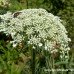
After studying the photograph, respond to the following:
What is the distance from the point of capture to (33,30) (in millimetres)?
3188

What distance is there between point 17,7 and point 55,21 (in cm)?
489

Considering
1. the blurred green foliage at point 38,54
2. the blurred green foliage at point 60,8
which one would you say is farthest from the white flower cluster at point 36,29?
the blurred green foliage at point 60,8

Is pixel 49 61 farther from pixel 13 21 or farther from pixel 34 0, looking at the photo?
pixel 34 0

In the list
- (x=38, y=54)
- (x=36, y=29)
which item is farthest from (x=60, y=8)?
(x=36, y=29)

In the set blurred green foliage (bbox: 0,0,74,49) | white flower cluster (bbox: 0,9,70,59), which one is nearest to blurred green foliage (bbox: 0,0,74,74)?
blurred green foliage (bbox: 0,0,74,49)

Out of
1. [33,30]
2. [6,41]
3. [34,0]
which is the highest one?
[34,0]

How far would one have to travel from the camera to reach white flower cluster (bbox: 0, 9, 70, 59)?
10.4 ft

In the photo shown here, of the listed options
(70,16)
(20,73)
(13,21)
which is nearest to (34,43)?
(13,21)

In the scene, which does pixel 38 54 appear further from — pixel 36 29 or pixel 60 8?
pixel 36 29

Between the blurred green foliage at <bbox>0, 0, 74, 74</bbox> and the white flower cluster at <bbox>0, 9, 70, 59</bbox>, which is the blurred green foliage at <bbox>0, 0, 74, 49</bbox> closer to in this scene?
the blurred green foliage at <bbox>0, 0, 74, 74</bbox>

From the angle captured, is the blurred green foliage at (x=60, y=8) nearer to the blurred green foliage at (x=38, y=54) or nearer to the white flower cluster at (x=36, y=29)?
the blurred green foliage at (x=38, y=54)

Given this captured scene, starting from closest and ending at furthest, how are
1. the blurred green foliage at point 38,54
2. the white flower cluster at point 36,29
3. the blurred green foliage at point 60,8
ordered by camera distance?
the white flower cluster at point 36,29 < the blurred green foliage at point 38,54 < the blurred green foliage at point 60,8

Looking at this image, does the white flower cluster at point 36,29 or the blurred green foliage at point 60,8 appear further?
the blurred green foliage at point 60,8

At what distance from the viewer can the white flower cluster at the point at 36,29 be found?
3.16 meters
